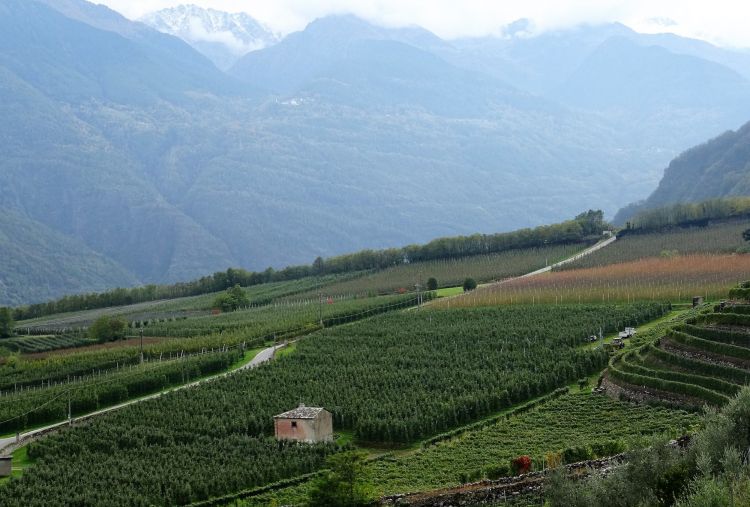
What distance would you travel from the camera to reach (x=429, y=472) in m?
50.5

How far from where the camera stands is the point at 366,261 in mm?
175500

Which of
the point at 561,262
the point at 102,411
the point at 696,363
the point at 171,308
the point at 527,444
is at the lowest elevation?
the point at 527,444

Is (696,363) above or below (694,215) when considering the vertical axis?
below

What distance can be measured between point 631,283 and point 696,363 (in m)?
52.8

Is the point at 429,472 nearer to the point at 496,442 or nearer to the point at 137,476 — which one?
the point at 496,442

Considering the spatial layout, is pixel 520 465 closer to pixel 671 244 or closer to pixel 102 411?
pixel 102 411

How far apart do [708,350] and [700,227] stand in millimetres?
96354

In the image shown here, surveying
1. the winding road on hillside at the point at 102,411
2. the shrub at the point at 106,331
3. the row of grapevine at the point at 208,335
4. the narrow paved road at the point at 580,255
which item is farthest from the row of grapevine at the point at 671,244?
the shrub at the point at 106,331

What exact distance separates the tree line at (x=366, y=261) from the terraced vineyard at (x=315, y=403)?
68953mm

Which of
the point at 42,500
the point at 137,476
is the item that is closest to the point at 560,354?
the point at 137,476

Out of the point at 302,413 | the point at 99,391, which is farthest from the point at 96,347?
the point at 302,413

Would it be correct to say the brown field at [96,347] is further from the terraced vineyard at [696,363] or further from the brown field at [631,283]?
the terraced vineyard at [696,363]

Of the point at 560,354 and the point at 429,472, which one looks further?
the point at 560,354

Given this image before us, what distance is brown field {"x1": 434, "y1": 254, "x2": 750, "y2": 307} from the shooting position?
3991 inches
